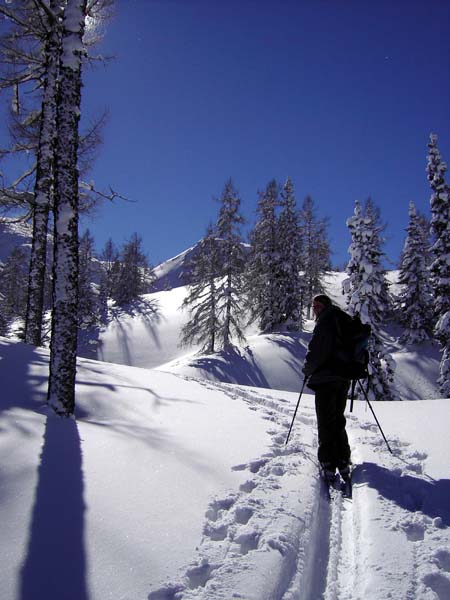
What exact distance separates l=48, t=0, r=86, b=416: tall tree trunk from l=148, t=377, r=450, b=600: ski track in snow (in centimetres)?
305

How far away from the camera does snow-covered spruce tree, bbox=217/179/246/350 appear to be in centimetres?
2944

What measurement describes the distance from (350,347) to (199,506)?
273 centimetres

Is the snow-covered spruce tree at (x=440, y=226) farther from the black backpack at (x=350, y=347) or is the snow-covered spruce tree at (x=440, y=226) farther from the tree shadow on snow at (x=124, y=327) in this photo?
the tree shadow on snow at (x=124, y=327)

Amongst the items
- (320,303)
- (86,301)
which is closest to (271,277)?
(86,301)

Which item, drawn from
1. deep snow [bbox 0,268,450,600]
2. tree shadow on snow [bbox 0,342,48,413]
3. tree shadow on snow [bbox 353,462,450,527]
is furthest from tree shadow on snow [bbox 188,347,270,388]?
tree shadow on snow [bbox 353,462,450,527]

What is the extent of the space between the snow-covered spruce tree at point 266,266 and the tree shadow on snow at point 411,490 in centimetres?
2932

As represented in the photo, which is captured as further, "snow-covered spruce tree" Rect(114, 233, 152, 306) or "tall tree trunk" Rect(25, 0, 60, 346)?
"snow-covered spruce tree" Rect(114, 233, 152, 306)

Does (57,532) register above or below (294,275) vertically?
below

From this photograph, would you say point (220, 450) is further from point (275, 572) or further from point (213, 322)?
point (213, 322)

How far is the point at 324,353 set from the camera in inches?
187

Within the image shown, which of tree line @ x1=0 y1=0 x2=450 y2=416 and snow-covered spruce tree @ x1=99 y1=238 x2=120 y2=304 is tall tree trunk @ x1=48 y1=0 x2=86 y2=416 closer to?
tree line @ x1=0 y1=0 x2=450 y2=416

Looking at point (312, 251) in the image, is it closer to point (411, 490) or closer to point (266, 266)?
point (266, 266)

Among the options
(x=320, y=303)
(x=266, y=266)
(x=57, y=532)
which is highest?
(x=266, y=266)

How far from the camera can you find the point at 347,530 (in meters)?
3.41
